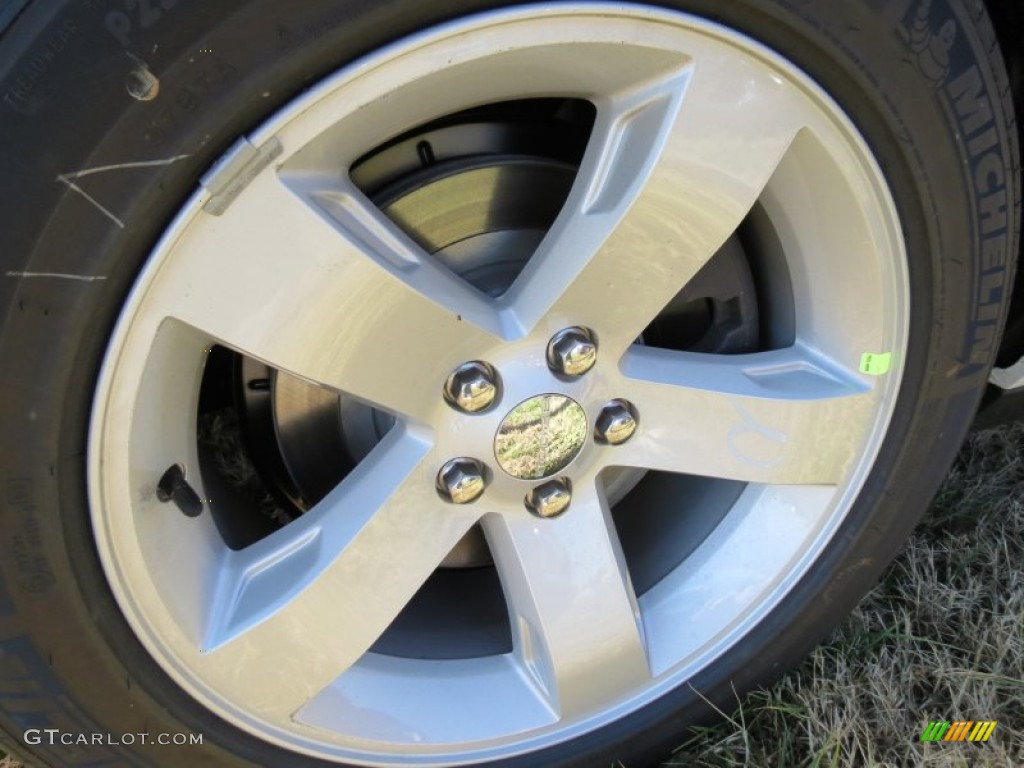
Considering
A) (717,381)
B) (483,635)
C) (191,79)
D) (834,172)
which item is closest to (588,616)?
(483,635)

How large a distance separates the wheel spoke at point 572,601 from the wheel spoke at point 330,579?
105 millimetres

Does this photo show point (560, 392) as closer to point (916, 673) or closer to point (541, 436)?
point (541, 436)

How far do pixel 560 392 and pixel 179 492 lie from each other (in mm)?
448

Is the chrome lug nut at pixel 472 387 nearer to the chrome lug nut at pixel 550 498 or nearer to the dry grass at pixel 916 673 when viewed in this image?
the chrome lug nut at pixel 550 498

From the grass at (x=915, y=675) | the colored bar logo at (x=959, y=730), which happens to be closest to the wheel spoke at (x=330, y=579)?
the grass at (x=915, y=675)

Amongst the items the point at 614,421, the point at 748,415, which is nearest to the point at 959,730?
the point at 748,415

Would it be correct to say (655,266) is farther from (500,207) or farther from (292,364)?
(292,364)

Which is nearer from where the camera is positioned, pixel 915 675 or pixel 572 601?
pixel 572 601

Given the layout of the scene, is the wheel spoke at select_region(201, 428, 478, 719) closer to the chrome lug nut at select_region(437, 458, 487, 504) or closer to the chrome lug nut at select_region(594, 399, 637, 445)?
the chrome lug nut at select_region(437, 458, 487, 504)

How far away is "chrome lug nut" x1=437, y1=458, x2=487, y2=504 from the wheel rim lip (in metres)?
0.14

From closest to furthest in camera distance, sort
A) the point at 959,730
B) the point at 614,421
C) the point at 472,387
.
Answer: the point at 472,387 < the point at 614,421 < the point at 959,730

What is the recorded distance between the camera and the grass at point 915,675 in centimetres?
151

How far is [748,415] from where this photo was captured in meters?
1.37

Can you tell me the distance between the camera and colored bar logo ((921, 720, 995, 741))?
1.54 meters
